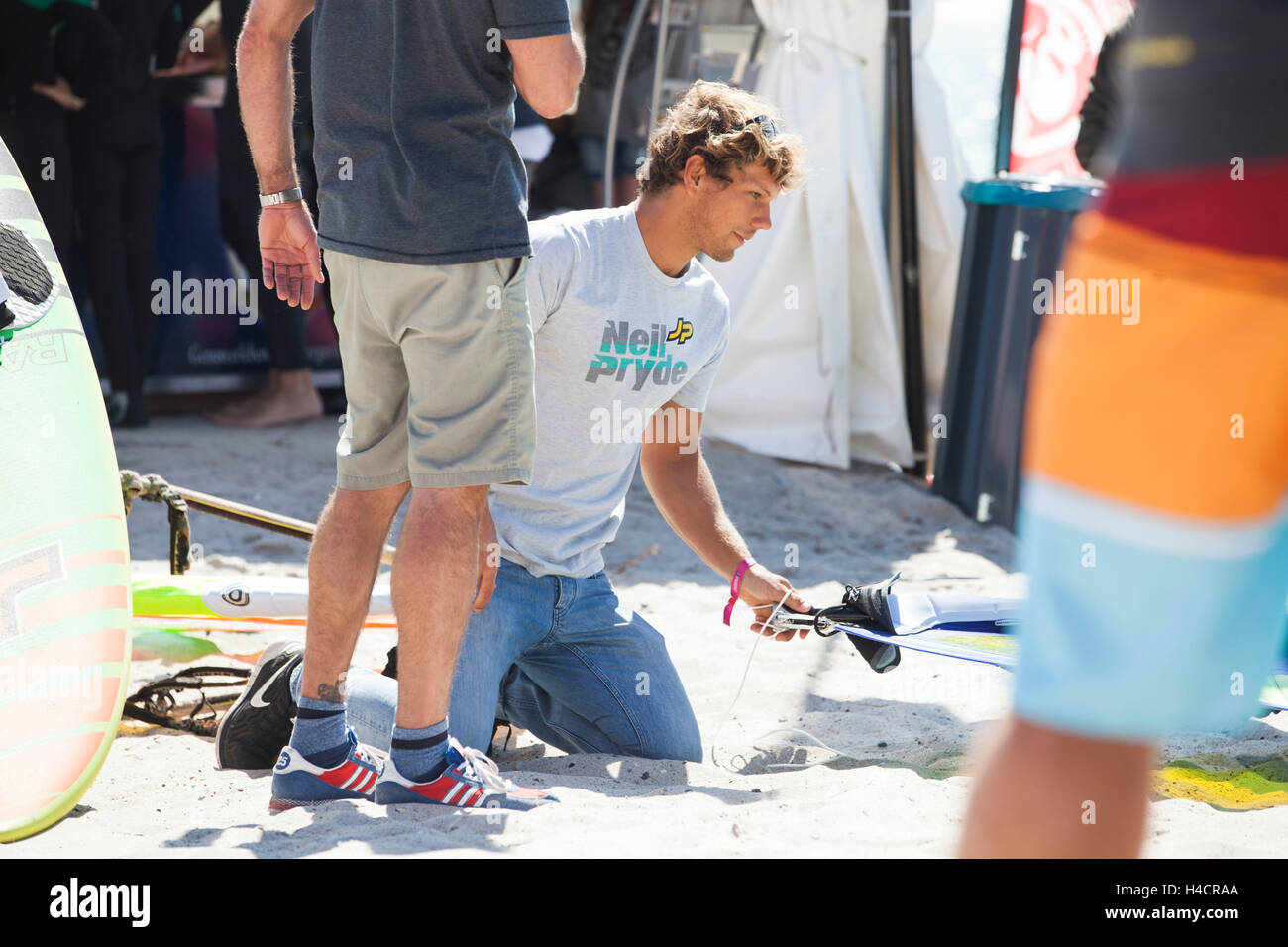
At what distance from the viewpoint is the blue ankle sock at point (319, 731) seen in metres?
1.97

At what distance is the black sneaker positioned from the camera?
7.65 feet

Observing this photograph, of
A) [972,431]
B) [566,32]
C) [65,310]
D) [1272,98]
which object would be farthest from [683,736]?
[972,431]

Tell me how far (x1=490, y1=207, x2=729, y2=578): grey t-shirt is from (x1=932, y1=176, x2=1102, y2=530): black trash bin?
2.18m

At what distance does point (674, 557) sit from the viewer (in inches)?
157

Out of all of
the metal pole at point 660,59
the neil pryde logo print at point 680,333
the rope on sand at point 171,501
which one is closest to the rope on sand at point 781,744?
the neil pryde logo print at point 680,333

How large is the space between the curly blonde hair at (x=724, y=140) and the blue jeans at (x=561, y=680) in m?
0.80

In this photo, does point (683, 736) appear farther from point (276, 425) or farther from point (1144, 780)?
point (276, 425)

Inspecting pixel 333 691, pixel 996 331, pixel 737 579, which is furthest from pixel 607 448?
pixel 996 331

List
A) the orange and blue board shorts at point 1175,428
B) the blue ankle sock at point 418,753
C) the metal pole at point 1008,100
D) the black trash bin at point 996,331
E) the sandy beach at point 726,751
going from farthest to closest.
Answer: the metal pole at point 1008,100 < the black trash bin at point 996,331 < the blue ankle sock at point 418,753 < the sandy beach at point 726,751 < the orange and blue board shorts at point 1175,428

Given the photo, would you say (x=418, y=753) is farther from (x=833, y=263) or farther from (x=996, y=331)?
(x=833, y=263)

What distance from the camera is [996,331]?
14.9ft

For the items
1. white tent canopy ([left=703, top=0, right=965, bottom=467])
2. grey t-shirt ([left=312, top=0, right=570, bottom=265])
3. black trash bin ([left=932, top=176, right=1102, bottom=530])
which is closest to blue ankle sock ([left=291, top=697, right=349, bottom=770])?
grey t-shirt ([left=312, top=0, right=570, bottom=265])

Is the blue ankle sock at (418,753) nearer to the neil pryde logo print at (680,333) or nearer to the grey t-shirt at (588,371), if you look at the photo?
the grey t-shirt at (588,371)

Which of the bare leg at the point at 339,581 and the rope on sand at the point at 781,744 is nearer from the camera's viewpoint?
the bare leg at the point at 339,581
